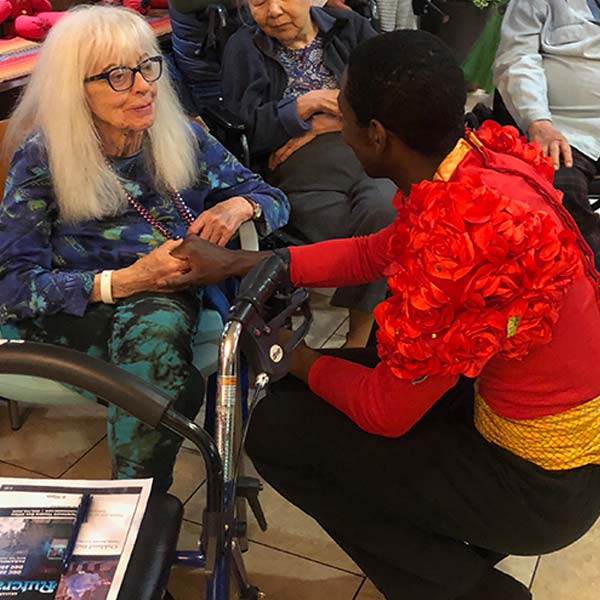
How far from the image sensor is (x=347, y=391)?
129 cm

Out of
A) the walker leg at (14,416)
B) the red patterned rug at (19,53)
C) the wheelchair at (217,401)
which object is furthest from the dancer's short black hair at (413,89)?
the walker leg at (14,416)

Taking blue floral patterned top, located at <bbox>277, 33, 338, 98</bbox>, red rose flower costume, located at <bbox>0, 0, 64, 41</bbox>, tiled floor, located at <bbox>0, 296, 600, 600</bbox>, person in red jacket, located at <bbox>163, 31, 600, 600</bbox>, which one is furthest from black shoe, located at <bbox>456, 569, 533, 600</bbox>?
red rose flower costume, located at <bbox>0, 0, 64, 41</bbox>

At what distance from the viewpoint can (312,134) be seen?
2264 mm

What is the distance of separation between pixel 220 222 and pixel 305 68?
2.64 feet

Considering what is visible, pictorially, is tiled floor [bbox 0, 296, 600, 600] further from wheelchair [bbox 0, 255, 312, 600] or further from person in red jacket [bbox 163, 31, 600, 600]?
wheelchair [bbox 0, 255, 312, 600]

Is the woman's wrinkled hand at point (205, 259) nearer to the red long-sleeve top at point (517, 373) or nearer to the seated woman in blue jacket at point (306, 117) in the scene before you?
the red long-sleeve top at point (517, 373)

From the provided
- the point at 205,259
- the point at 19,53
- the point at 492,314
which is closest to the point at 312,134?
the point at 205,259

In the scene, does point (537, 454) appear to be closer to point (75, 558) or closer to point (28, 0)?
point (75, 558)

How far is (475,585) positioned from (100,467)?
1.12 m

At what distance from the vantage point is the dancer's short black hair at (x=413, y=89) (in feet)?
3.86

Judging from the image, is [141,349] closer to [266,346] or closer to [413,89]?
[266,346]

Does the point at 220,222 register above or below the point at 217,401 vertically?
below

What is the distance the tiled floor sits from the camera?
170 cm

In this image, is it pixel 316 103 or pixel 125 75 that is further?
pixel 316 103
